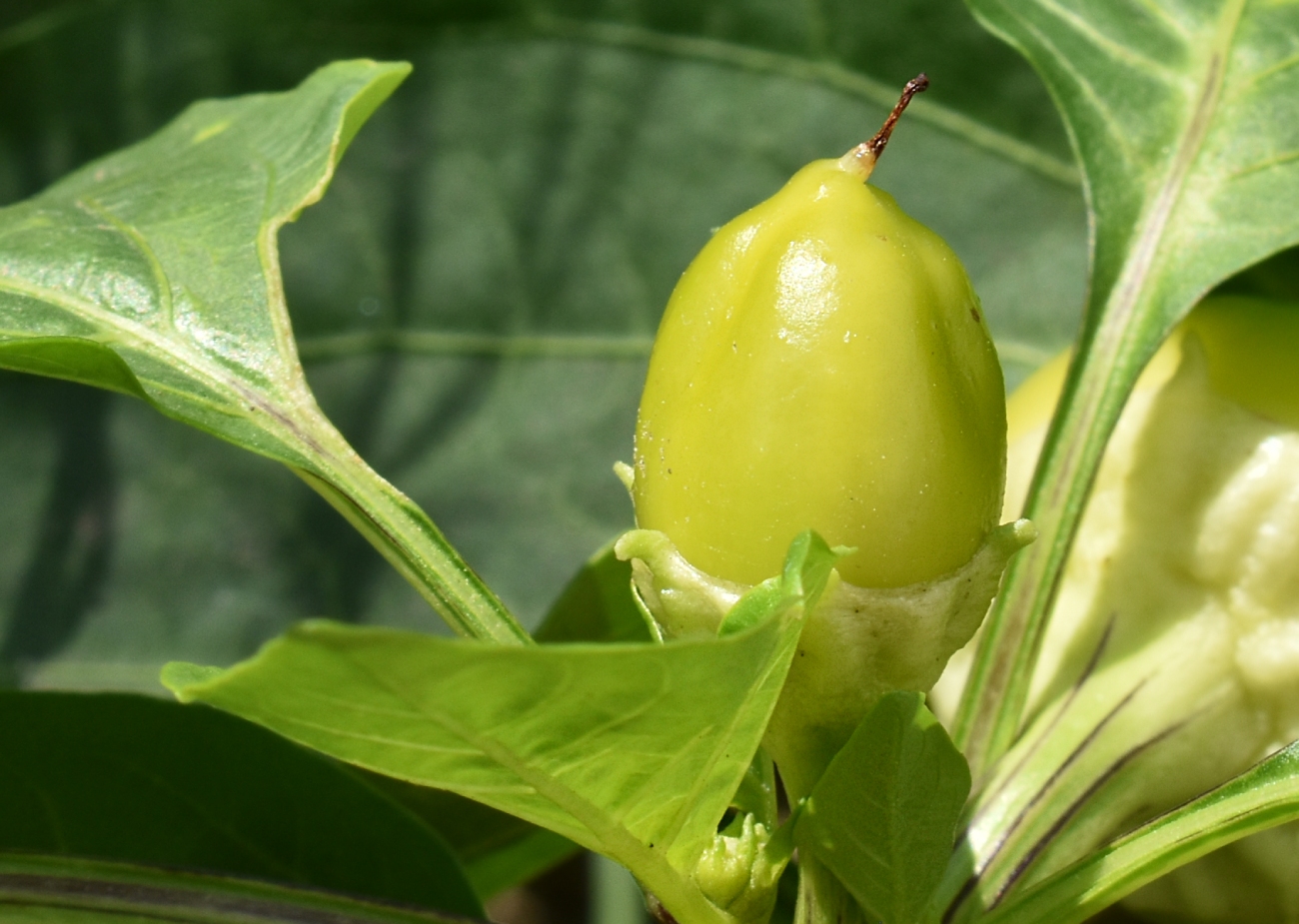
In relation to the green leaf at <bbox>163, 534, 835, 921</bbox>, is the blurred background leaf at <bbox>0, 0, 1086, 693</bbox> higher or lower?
higher

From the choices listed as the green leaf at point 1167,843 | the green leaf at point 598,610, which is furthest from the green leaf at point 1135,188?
the green leaf at point 598,610

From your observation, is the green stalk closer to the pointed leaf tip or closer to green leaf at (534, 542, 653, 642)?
green leaf at (534, 542, 653, 642)

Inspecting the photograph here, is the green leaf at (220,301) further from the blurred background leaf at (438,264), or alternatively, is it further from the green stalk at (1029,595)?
the blurred background leaf at (438,264)

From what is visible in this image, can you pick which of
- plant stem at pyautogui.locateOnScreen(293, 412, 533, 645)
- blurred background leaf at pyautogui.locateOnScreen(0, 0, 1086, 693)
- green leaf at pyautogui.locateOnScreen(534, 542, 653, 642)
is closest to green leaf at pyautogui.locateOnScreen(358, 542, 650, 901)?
green leaf at pyautogui.locateOnScreen(534, 542, 653, 642)

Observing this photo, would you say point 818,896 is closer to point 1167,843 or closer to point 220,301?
point 1167,843

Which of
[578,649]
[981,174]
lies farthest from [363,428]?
[578,649]
